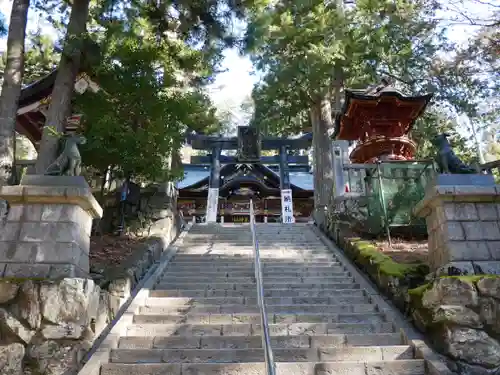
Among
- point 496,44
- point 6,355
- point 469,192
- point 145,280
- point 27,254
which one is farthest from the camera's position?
point 496,44

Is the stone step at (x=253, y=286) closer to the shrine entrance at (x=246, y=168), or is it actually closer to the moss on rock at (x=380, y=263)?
the moss on rock at (x=380, y=263)

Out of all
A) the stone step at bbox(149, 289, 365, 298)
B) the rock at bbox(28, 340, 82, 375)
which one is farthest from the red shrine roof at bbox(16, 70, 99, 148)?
the rock at bbox(28, 340, 82, 375)

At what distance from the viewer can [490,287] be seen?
14.6 feet

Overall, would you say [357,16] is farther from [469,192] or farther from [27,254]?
[27,254]

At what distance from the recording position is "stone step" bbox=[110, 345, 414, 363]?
4316 mm

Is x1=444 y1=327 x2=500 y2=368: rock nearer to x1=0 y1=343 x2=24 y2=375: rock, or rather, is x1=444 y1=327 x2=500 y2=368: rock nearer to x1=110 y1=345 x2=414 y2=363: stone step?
x1=110 y1=345 x2=414 y2=363: stone step

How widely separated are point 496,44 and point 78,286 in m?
11.4

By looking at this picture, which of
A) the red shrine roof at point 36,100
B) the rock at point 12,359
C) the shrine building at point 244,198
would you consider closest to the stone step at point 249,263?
the rock at point 12,359

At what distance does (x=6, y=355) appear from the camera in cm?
416

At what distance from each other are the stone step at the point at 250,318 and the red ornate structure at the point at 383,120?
28.9 ft

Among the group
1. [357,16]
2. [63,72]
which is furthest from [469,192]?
[357,16]

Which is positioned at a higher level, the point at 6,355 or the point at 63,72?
the point at 63,72

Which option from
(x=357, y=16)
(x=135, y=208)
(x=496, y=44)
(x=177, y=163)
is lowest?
(x=135, y=208)

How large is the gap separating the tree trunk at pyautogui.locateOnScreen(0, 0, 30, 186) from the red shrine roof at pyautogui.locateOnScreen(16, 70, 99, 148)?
7.25ft
